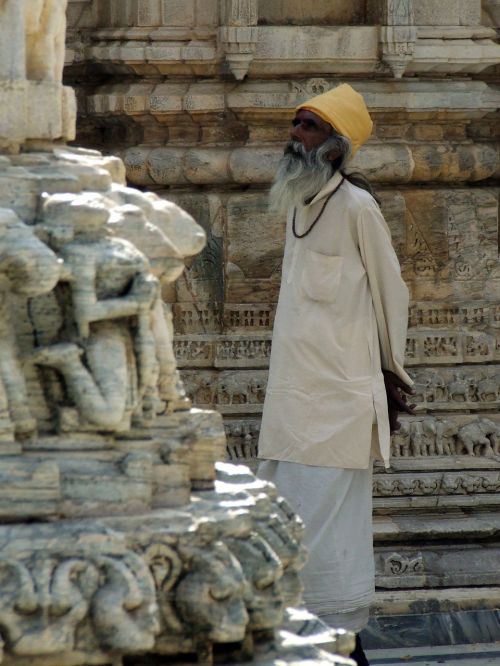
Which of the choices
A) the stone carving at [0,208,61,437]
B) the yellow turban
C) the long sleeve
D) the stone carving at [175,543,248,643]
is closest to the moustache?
the yellow turban

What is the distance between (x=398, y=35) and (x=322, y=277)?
8.41ft

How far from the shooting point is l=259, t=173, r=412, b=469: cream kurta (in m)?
7.83

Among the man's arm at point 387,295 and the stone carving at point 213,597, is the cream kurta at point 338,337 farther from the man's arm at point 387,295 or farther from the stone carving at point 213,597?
the stone carving at point 213,597

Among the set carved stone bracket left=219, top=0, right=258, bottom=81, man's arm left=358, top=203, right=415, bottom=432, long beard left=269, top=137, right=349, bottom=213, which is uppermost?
carved stone bracket left=219, top=0, right=258, bottom=81

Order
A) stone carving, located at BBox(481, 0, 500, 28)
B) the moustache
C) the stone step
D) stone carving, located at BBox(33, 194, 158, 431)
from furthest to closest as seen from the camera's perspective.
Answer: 1. stone carving, located at BBox(481, 0, 500, 28)
2. the stone step
3. the moustache
4. stone carving, located at BBox(33, 194, 158, 431)

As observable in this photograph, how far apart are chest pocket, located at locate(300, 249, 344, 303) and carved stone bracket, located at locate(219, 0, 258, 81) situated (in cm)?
232

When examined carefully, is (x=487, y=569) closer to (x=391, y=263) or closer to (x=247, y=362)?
(x=247, y=362)

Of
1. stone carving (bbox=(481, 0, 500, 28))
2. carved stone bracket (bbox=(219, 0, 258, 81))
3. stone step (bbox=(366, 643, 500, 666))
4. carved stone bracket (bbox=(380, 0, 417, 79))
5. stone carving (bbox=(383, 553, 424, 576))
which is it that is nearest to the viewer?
stone step (bbox=(366, 643, 500, 666))

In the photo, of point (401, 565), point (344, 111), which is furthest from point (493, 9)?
point (344, 111)

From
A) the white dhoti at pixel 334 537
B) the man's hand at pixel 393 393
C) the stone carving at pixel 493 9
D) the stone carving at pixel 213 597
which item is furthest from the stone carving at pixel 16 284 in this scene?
the stone carving at pixel 493 9

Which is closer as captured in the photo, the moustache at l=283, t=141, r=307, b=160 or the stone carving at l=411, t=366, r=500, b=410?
the moustache at l=283, t=141, r=307, b=160

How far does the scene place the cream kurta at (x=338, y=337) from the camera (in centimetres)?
783

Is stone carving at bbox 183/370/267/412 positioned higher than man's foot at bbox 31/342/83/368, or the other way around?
man's foot at bbox 31/342/83/368

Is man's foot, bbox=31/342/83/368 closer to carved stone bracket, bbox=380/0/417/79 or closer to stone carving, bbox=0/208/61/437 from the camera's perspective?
stone carving, bbox=0/208/61/437
